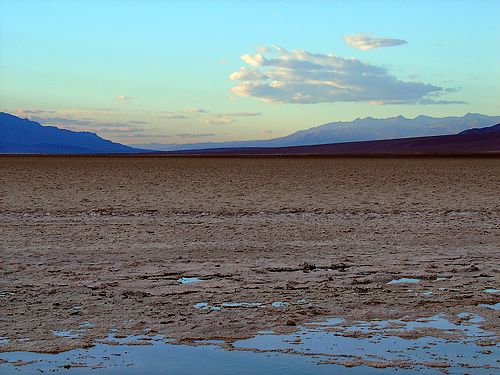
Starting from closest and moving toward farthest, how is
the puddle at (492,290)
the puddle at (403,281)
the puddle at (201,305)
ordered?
the puddle at (201,305) < the puddle at (492,290) < the puddle at (403,281)

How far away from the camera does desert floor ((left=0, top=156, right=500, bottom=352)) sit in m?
6.70

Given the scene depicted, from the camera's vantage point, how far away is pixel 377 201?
64.2 feet

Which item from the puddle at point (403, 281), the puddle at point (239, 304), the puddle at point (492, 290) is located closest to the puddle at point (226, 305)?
the puddle at point (239, 304)

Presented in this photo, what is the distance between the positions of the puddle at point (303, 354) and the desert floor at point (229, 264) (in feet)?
0.77

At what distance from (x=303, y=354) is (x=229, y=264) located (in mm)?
4055

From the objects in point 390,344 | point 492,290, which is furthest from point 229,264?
point 390,344

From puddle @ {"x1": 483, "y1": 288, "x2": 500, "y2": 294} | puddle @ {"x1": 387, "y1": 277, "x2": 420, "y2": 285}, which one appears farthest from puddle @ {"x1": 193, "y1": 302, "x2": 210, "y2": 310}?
puddle @ {"x1": 483, "y1": 288, "x2": 500, "y2": 294}

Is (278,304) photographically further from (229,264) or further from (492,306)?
(229,264)

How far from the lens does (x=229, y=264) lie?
960cm

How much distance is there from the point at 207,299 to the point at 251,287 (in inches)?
30.9

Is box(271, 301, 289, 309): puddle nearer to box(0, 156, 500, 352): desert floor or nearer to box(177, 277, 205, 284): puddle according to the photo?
box(0, 156, 500, 352): desert floor

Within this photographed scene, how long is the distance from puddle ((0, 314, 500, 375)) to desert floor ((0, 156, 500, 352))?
0.23m

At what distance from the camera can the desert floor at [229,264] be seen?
670 centimetres

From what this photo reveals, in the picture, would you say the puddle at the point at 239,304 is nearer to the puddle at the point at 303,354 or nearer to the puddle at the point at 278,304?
the puddle at the point at 278,304
